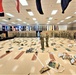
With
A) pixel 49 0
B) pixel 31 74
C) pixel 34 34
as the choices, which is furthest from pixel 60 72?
pixel 34 34

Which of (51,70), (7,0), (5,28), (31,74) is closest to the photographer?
(31,74)

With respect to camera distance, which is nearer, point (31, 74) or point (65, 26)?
point (31, 74)

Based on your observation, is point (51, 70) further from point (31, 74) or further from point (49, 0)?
point (49, 0)

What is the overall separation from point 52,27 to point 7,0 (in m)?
18.2

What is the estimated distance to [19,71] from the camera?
1899 millimetres

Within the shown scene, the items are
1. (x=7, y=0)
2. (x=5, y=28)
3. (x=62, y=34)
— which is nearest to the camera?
(x=7, y=0)

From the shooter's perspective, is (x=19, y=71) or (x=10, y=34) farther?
(x=10, y=34)

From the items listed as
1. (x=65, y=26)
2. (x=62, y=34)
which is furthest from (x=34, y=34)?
(x=65, y=26)

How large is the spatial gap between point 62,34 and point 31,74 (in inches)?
346

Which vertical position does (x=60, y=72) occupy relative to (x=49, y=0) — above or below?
below

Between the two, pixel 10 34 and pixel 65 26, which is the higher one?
pixel 65 26

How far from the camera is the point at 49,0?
210 inches

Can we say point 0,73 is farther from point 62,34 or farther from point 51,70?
point 62,34

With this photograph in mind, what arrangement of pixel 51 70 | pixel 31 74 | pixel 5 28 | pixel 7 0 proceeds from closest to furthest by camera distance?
1. pixel 31 74
2. pixel 51 70
3. pixel 7 0
4. pixel 5 28
